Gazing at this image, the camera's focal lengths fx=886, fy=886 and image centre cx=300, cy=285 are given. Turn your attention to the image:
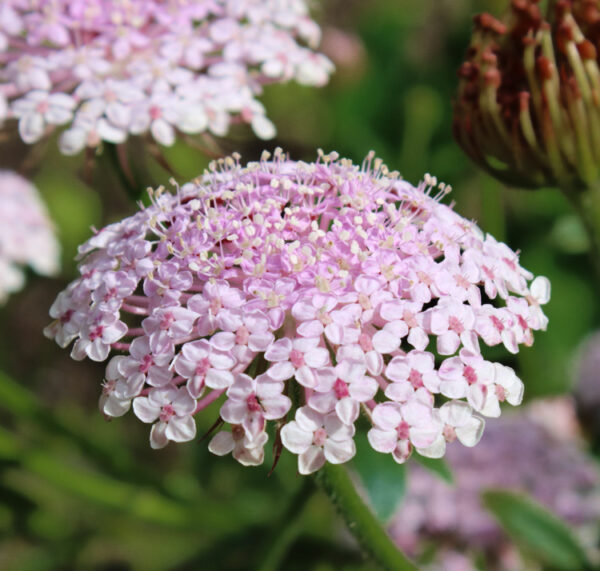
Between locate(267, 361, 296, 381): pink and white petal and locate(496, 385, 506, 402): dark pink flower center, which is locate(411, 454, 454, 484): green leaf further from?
locate(267, 361, 296, 381): pink and white petal

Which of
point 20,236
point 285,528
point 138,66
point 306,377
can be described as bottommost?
point 285,528

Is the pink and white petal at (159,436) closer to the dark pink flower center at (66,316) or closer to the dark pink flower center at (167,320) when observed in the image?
the dark pink flower center at (167,320)

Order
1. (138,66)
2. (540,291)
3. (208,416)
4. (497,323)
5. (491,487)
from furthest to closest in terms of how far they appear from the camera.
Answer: (208,416) < (491,487) < (138,66) < (540,291) < (497,323)

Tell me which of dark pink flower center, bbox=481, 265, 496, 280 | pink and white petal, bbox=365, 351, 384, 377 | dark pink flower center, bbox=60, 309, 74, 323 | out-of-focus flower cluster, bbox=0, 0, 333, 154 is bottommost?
dark pink flower center, bbox=481, 265, 496, 280

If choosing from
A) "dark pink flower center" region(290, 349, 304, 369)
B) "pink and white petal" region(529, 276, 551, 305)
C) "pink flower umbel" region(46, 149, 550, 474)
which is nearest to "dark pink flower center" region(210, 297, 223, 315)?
"pink flower umbel" region(46, 149, 550, 474)

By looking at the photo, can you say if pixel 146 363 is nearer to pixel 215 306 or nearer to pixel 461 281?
pixel 215 306

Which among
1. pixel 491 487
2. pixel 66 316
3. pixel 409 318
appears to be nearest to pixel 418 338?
pixel 409 318
